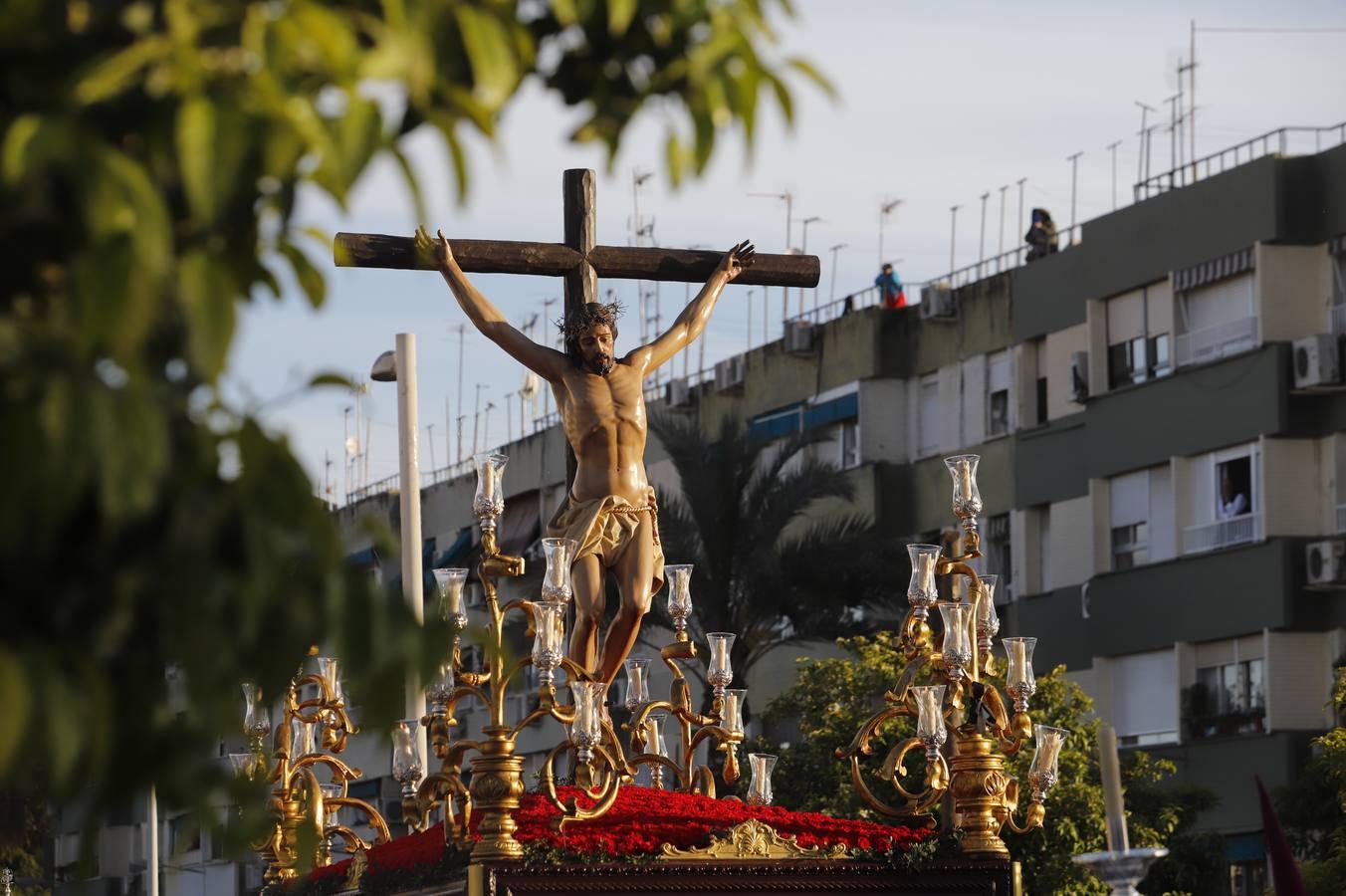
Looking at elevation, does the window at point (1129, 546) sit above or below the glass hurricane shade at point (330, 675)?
above

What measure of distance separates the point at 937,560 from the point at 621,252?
286cm

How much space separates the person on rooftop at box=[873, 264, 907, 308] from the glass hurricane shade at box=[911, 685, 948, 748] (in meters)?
33.2

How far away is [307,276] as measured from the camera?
381 centimetres

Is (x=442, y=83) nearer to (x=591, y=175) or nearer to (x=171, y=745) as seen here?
(x=171, y=745)

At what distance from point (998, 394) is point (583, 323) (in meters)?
29.8

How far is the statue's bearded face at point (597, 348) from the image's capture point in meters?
12.5

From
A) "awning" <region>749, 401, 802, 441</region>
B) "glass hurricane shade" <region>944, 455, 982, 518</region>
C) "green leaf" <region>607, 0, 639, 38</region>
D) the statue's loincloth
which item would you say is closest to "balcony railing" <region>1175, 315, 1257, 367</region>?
"awning" <region>749, 401, 802, 441</region>

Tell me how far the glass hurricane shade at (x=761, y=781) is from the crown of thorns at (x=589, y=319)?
219 centimetres

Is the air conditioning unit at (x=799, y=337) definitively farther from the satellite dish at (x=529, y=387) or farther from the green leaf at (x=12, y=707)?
the green leaf at (x=12, y=707)

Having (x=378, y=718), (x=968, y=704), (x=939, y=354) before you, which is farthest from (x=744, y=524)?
Answer: (x=378, y=718)

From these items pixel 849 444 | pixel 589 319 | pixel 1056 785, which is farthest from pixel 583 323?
pixel 849 444

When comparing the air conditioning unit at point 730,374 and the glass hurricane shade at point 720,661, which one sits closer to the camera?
the glass hurricane shade at point 720,661

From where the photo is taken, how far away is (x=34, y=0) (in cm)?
→ 346

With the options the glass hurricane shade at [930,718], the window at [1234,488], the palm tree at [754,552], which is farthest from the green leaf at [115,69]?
the window at [1234,488]
